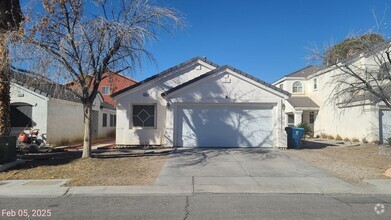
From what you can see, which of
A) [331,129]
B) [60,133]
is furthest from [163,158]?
[331,129]

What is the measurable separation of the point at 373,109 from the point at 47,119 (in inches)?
774

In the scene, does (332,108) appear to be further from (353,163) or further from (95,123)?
(95,123)

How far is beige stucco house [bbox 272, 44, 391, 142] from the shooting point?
2085 cm

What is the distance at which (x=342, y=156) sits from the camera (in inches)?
596

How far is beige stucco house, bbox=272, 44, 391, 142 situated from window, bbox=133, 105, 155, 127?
8993 millimetres

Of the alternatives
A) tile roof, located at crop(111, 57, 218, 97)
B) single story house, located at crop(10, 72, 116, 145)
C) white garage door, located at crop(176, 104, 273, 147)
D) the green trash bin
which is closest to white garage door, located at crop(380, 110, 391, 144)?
white garage door, located at crop(176, 104, 273, 147)

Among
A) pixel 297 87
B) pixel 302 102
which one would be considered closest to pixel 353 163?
pixel 302 102

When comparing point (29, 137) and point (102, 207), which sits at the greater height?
point (29, 137)

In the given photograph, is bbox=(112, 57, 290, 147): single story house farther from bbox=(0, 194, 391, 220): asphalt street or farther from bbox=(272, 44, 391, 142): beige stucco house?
bbox=(0, 194, 391, 220): asphalt street

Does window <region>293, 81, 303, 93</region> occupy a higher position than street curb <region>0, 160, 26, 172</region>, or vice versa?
window <region>293, 81, 303, 93</region>

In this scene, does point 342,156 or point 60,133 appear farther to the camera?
point 60,133

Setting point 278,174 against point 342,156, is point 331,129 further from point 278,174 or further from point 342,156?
point 278,174

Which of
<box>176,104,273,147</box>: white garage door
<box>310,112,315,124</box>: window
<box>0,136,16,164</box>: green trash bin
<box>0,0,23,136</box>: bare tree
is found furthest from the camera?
<box>310,112,315,124</box>: window

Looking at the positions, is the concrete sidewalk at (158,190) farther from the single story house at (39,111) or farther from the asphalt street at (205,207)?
the single story house at (39,111)
